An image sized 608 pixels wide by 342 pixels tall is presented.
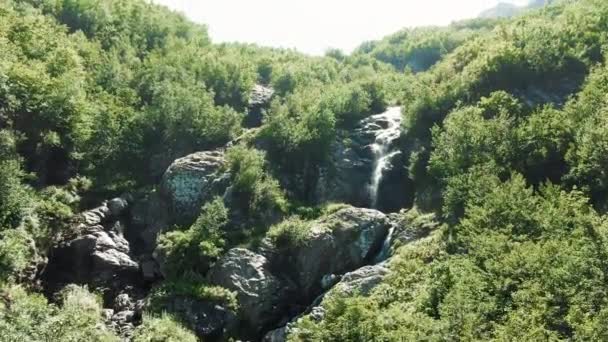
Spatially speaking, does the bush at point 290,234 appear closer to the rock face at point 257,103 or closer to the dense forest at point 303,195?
the dense forest at point 303,195

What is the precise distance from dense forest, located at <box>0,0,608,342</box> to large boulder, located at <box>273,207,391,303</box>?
0.17 metres

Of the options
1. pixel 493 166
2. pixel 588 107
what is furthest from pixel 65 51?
pixel 588 107

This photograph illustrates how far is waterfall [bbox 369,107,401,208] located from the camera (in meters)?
56.9

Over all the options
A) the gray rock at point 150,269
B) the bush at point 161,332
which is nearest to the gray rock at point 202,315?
the bush at point 161,332

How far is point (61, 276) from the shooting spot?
43.4 meters

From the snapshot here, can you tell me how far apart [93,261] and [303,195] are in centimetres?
2201

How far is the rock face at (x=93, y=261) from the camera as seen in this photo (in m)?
43.3

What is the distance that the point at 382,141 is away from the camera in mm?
61281

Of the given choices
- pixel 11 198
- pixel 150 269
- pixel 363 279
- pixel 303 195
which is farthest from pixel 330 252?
pixel 11 198

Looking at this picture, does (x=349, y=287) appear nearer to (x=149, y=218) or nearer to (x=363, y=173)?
(x=363, y=173)

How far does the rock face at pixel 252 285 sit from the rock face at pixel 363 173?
559 inches

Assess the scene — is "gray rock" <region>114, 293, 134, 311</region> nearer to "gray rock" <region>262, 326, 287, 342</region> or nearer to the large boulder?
"gray rock" <region>262, 326, 287, 342</region>

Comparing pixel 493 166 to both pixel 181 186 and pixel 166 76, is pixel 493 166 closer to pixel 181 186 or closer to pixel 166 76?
pixel 181 186

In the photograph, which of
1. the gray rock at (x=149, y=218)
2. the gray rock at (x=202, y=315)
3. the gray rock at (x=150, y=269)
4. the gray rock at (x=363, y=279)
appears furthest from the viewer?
the gray rock at (x=149, y=218)
